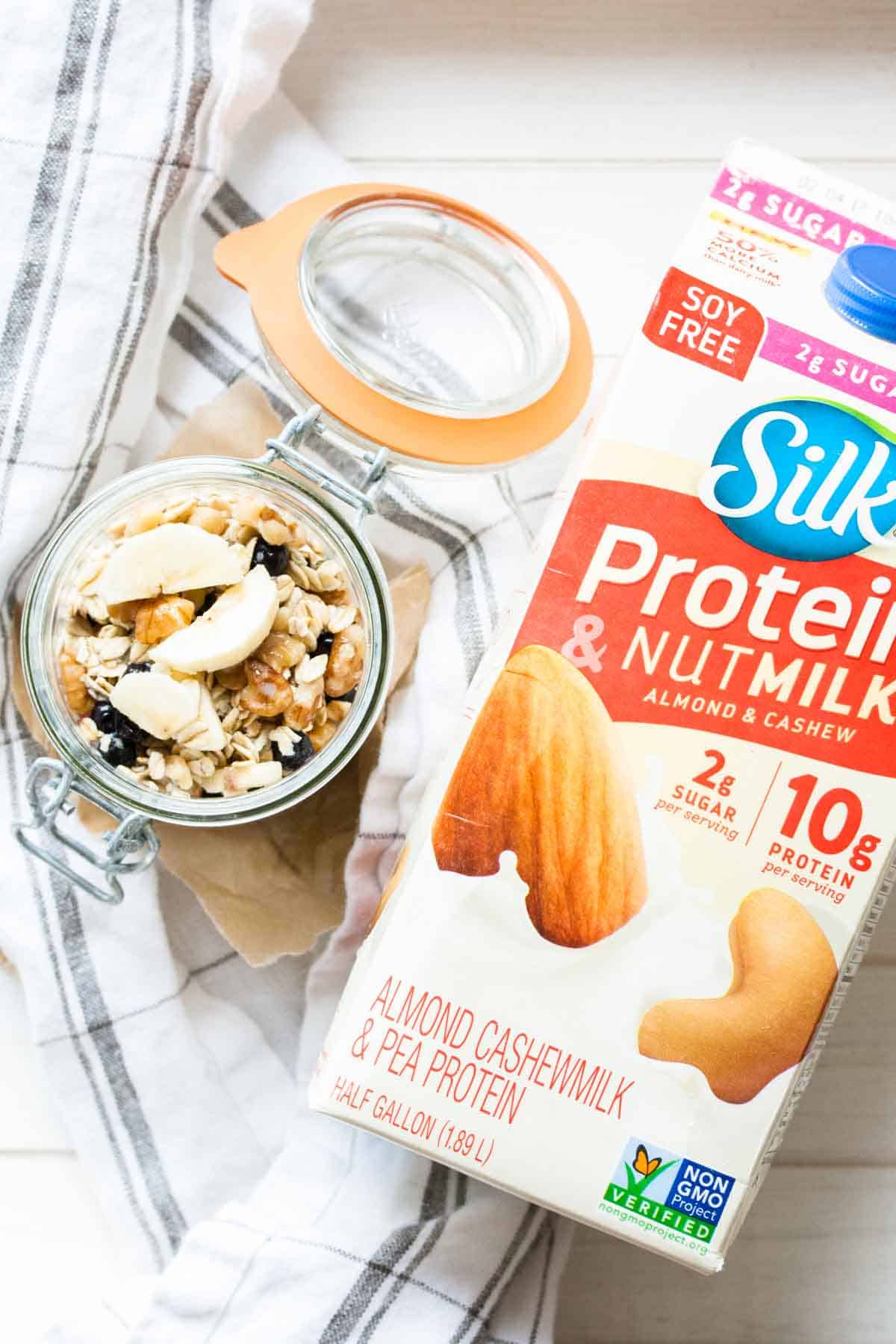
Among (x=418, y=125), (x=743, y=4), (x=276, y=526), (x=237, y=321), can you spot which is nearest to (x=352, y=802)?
(x=276, y=526)

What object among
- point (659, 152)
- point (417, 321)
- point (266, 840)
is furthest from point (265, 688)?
point (659, 152)

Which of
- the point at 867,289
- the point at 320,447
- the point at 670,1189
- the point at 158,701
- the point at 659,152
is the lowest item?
the point at 670,1189

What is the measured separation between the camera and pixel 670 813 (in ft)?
1.76

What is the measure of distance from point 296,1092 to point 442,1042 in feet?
0.74

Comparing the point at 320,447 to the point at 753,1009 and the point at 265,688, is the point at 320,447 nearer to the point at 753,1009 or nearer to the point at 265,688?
the point at 265,688

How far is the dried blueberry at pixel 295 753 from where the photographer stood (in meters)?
0.61

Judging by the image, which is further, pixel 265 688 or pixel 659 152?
pixel 659 152

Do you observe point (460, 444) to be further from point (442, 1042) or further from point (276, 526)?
point (442, 1042)

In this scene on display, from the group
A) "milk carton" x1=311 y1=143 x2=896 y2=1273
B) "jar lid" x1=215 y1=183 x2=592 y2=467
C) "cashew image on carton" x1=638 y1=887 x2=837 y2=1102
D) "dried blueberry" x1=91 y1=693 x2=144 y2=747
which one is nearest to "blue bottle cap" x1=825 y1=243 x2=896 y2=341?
"milk carton" x1=311 y1=143 x2=896 y2=1273

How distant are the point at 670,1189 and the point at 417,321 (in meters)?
0.49

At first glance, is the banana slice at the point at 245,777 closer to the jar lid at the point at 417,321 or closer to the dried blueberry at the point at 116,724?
the dried blueberry at the point at 116,724

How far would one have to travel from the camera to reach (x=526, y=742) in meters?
0.54

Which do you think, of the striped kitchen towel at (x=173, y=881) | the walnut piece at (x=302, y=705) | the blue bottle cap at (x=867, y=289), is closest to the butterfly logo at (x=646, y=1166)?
the striped kitchen towel at (x=173, y=881)

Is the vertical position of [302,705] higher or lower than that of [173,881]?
higher
